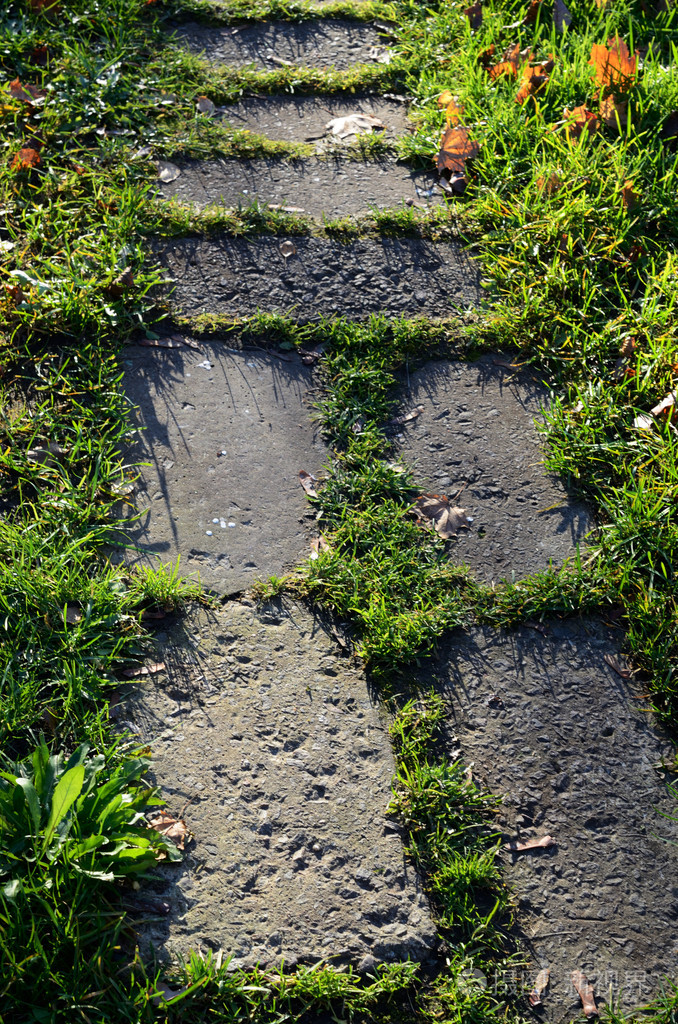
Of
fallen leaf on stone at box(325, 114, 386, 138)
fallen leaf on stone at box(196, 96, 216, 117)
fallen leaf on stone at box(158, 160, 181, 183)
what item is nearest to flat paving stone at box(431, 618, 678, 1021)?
fallen leaf on stone at box(158, 160, 181, 183)

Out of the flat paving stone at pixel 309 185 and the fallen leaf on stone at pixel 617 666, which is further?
the flat paving stone at pixel 309 185

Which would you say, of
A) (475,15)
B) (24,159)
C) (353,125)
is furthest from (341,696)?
(475,15)

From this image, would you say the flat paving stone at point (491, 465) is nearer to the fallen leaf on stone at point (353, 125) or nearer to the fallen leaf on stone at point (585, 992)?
the fallen leaf on stone at point (585, 992)

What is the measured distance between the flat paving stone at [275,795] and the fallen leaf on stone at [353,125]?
7.25 feet

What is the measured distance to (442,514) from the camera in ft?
7.85

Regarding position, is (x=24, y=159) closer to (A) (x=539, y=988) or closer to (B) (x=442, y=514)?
(B) (x=442, y=514)

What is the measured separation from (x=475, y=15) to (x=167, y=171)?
5.68 ft

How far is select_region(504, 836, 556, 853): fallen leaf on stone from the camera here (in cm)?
188

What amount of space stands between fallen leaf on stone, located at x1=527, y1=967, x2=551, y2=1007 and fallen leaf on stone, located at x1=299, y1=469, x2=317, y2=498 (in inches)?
54.2

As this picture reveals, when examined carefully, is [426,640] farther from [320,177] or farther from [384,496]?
[320,177]

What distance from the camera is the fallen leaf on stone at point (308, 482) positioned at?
7.86 ft

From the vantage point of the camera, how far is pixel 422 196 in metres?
3.16

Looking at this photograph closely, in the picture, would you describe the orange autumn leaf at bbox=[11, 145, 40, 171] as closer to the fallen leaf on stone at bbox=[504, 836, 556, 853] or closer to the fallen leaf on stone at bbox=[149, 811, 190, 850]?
the fallen leaf on stone at bbox=[149, 811, 190, 850]

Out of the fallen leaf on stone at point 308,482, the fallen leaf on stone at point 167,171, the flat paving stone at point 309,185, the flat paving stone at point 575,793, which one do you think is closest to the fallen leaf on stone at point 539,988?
the flat paving stone at point 575,793
